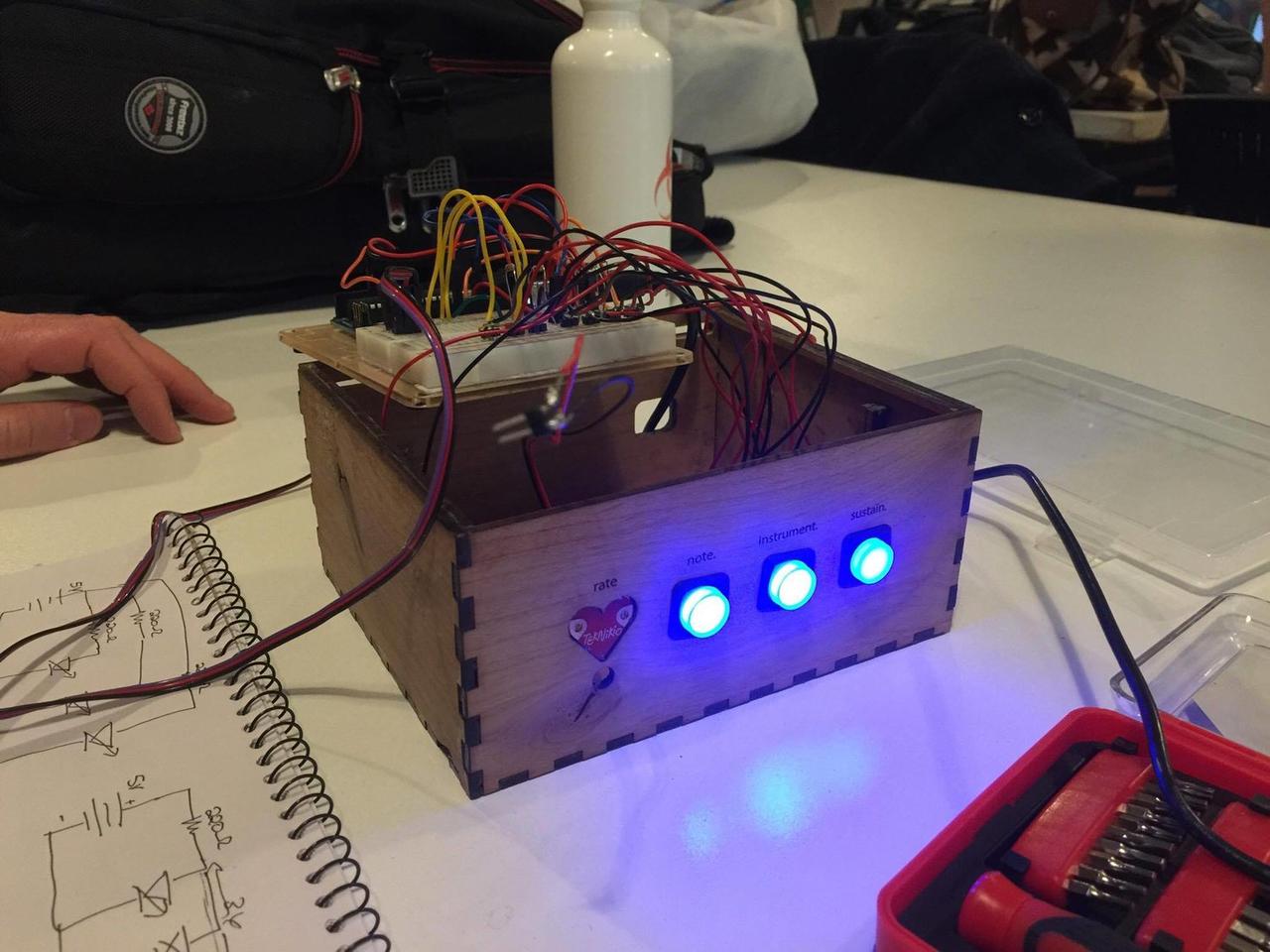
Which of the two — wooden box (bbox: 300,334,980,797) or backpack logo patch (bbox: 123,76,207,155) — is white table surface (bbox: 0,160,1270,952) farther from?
backpack logo patch (bbox: 123,76,207,155)

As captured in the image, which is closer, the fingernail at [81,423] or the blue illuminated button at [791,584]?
the blue illuminated button at [791,584]

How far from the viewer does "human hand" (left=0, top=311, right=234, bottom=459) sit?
76cm

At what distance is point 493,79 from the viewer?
1128 mm

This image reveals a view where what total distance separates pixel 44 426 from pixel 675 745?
60 centimetres

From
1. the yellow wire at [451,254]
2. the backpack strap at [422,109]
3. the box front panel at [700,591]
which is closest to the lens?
the box front panel at [700,591]

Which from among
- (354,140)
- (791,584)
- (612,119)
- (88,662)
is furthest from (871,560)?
(354,140)

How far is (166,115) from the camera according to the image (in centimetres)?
94

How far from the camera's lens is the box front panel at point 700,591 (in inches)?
16.9

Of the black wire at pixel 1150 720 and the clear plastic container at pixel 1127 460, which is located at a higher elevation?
the black wire at pixel 1150 720

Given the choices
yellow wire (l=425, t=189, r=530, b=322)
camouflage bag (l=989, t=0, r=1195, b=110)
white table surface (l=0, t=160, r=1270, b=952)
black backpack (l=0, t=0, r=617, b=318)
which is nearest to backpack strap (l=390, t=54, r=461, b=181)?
black backpack (l=0, t=0, r=617, b=318)

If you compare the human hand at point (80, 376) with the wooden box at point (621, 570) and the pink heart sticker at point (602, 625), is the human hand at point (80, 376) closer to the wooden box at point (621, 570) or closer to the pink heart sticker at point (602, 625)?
the wooden box at point (621, 570)

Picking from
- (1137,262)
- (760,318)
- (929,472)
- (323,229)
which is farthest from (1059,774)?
(1137,262)

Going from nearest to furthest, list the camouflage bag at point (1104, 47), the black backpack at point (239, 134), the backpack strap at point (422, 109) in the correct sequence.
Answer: the black backpack at point (239, 134), the backpack strap at point (422, 109), the camouflage bag at point (1104, 47)

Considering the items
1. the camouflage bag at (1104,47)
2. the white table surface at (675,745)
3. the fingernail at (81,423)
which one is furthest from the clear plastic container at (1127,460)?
the camouflage bag at (1104,47)
